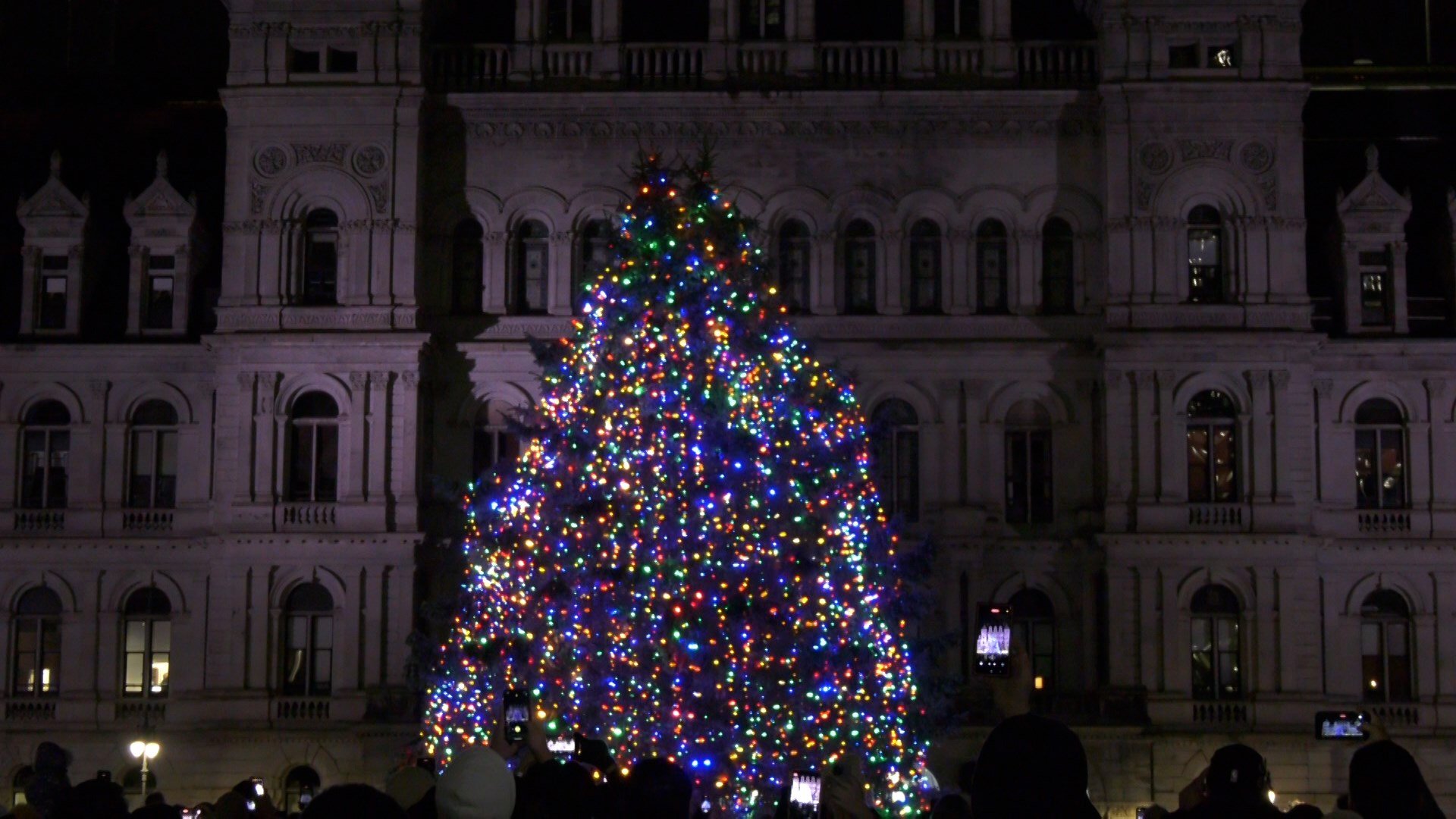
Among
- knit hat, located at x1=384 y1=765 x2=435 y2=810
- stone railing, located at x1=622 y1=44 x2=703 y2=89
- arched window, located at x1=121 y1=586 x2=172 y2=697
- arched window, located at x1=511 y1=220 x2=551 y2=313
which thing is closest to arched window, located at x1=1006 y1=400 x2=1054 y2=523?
stone railing, located at x1=622 y1=44 x2=703 y2=89

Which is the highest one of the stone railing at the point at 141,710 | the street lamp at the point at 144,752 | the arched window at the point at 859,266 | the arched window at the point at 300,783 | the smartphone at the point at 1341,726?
the arched window at the point at 859,266

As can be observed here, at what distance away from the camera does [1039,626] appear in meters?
34.2

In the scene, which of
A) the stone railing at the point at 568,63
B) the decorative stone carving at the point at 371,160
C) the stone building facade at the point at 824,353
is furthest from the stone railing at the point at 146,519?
the stone railing at the point at 568,63

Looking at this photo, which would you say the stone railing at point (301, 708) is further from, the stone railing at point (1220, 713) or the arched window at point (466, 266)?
the stone railing at point (1220, 713)

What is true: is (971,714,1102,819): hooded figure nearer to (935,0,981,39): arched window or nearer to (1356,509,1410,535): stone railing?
(1356,509,1410,535): stone railing

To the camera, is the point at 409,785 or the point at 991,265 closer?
the point at 409,785

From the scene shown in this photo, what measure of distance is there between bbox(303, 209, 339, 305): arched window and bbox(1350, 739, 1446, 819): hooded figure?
1138 inches

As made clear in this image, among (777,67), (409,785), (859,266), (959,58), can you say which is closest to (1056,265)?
(859,266)

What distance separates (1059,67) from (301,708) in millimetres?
17545

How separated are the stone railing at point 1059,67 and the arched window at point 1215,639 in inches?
368

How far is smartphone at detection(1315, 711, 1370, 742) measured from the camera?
1166 centimetres

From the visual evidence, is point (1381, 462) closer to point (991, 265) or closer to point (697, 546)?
point (991, 265)

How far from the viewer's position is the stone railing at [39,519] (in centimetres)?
3512

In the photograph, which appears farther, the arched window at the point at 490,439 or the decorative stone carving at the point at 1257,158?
the arched window at the point at 490,439
